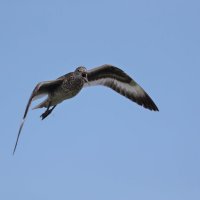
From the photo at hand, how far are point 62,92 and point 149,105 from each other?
380cm

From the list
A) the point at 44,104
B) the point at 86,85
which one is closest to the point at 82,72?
the point at 86,85

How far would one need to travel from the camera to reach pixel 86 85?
17.1 m

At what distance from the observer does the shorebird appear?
627 inches

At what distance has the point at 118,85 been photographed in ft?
60.5

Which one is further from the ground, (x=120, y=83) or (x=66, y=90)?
(x=120, y=83)

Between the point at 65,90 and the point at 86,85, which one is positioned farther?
the point at 86,85

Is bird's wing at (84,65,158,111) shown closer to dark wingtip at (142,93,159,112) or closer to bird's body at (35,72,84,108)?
dark wingtip at (142,93,159,112)

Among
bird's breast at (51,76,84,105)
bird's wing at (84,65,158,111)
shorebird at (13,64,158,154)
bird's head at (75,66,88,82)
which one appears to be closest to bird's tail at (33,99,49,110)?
shorebird at (13,64,158,154)

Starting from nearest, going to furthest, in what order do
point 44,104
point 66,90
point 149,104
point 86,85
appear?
point 66,90 < point 44,104 < point 86,85 < point 149,104

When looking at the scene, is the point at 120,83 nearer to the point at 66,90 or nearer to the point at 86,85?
the point at 86,85

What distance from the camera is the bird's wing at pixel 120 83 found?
17906mm

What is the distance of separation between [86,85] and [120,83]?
175 centimetres

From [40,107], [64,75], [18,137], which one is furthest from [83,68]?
[18,137]

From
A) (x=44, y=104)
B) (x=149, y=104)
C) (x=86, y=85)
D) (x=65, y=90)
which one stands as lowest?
(x=44, y=104)
